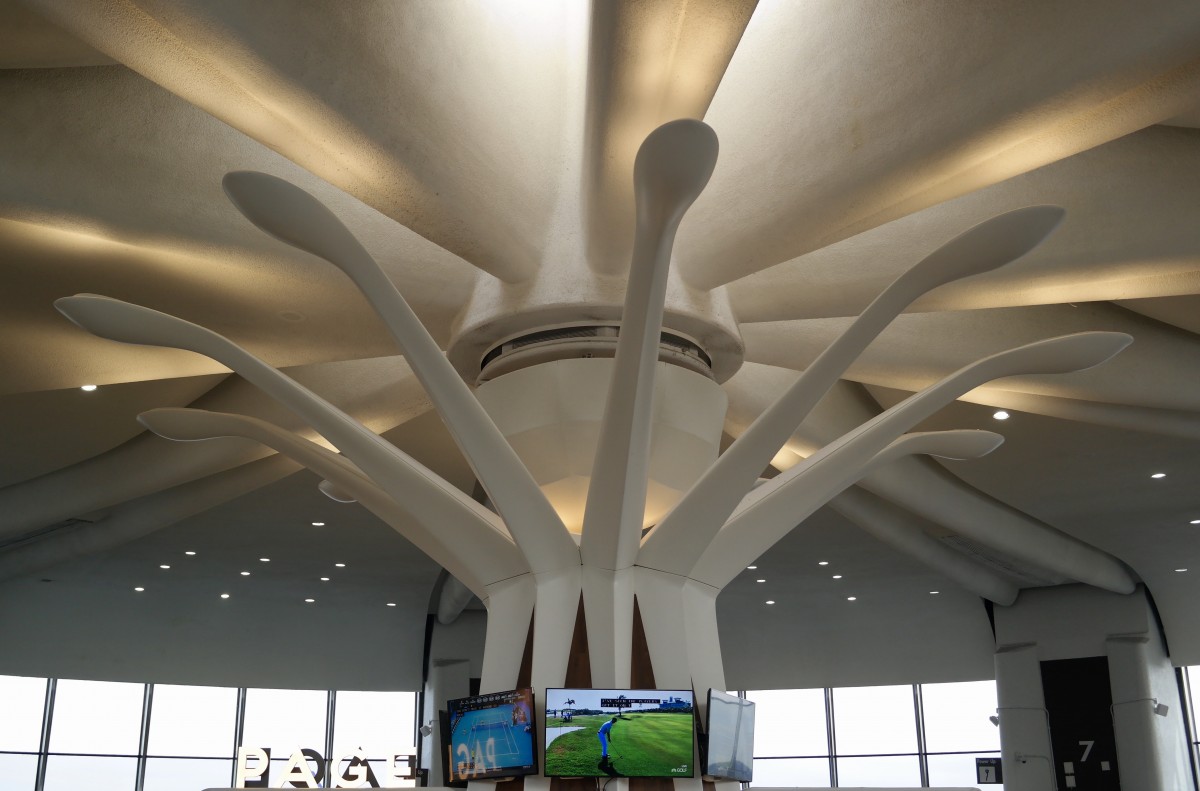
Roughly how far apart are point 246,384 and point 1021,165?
41.4 feet

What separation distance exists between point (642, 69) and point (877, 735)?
101 ft

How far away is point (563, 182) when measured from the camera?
1151 cm

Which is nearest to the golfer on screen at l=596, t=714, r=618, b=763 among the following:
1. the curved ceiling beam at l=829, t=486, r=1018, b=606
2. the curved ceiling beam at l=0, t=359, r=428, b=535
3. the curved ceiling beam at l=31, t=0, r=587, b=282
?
the curved ceiling beam at l=31, t=0, r=587, b=282

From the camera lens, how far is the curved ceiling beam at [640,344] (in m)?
7.68

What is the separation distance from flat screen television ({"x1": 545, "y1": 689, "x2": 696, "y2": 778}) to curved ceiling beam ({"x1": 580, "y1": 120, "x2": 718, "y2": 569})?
4.36 feet

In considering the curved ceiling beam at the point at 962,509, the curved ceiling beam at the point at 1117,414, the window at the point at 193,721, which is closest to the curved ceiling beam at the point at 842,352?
the curved ceiling beam at the point at 1117,414

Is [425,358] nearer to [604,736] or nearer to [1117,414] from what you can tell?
[604,736]

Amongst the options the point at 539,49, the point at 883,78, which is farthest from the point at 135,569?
the point at 883,78

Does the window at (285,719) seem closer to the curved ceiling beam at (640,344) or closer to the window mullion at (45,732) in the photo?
the window mullion at (45,732)

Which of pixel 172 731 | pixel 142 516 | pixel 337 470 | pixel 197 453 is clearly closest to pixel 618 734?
pixel 337 470

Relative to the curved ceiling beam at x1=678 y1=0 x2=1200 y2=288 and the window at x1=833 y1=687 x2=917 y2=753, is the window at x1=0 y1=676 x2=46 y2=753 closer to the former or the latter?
the window at x1=833 y1=687 x2=917 y2=753

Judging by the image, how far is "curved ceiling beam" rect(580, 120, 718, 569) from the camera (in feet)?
25.2

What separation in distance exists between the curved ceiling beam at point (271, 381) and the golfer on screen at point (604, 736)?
172 centimetres

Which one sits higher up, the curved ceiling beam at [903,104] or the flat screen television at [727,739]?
the curved ceiling beam at [903,104]
